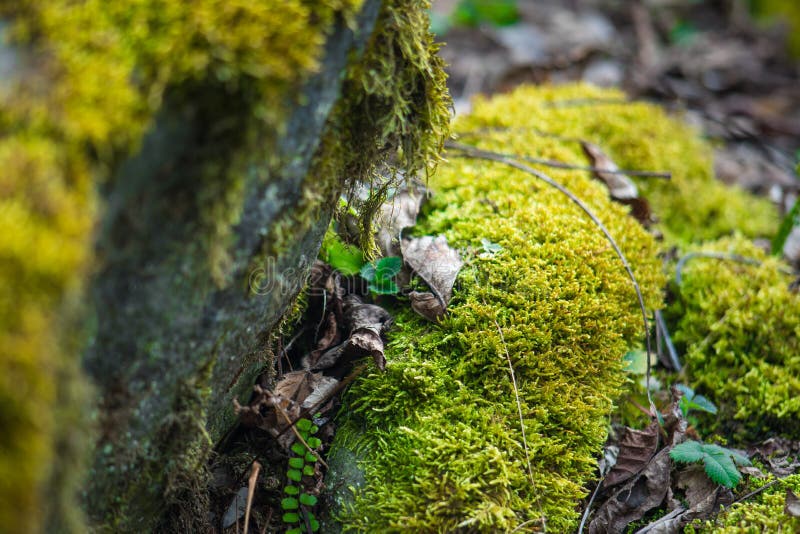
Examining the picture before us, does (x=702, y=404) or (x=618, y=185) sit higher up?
(x=618, y=185)

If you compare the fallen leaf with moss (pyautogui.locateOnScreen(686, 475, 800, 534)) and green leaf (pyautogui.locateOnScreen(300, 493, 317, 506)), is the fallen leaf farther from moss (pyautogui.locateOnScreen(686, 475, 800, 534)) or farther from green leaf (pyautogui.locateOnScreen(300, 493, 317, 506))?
green leaf (pyautogui.locateOnScreen(300, 493, 317, 506))

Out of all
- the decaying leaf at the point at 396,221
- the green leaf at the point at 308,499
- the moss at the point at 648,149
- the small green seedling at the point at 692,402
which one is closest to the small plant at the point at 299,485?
the green leaf at the point at 308,499

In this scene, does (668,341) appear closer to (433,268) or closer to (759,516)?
(759,516)

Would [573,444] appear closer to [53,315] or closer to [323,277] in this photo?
[323,277]

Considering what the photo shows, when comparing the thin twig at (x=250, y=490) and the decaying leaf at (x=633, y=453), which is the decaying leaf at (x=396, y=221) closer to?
the thin twig at (x=250, y=490)

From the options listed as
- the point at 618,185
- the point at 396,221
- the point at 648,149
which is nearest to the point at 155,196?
the point at 396,221

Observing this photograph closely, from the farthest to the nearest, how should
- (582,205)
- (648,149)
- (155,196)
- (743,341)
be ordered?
(648,149)
(743,341)
(582,205)
(155,196)

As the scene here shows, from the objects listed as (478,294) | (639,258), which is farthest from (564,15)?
(478,294)
